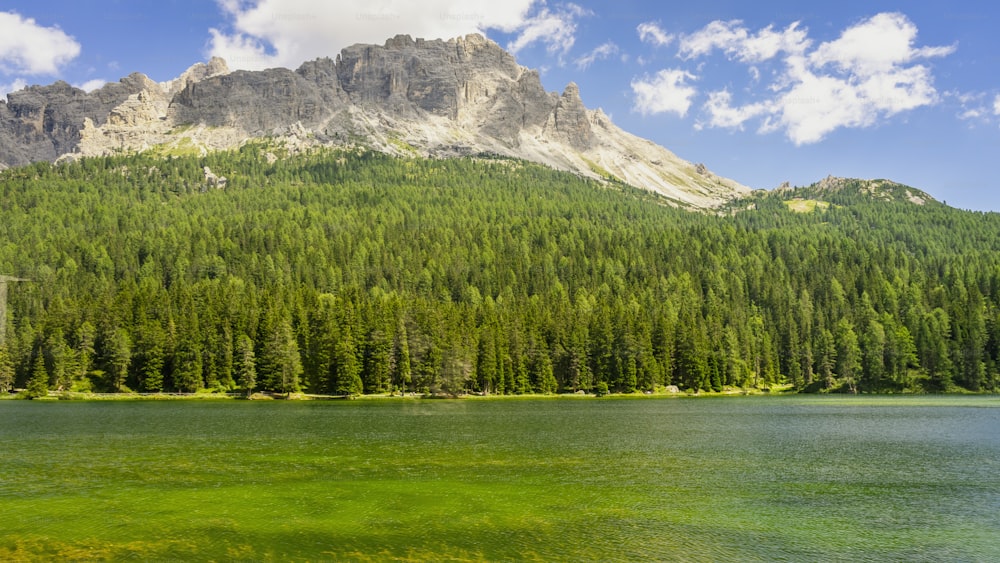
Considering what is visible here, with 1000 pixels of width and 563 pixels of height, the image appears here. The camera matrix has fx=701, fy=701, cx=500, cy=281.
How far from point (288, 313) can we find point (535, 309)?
54.3 m

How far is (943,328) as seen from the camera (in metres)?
159

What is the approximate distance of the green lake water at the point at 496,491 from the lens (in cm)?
2962

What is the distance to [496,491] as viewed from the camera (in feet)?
133

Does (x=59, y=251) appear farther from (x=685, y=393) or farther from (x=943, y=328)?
(x=943, y=328)

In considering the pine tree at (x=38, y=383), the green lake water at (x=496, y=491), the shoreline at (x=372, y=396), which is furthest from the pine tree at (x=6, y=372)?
the green lake water at (x=496, y=491)

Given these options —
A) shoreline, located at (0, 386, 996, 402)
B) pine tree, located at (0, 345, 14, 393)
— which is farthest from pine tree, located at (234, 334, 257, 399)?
pine tree, located at (0, 345, 14, 393)

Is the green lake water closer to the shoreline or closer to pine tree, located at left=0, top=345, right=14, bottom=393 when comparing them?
the shoreline

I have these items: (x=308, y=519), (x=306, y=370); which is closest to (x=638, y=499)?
(x=308, y=519)

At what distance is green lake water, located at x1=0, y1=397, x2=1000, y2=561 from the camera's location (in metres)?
29.6

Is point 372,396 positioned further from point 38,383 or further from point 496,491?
point 496,491

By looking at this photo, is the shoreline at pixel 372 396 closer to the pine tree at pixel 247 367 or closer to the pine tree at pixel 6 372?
the pine tree at pixel 247 367

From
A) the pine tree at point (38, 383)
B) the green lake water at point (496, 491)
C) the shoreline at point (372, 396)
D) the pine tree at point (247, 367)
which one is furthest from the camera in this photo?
the pine tree at point (247, 367)

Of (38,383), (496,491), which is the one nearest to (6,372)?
(38,383)

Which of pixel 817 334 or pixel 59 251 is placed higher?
pixel 59 251
